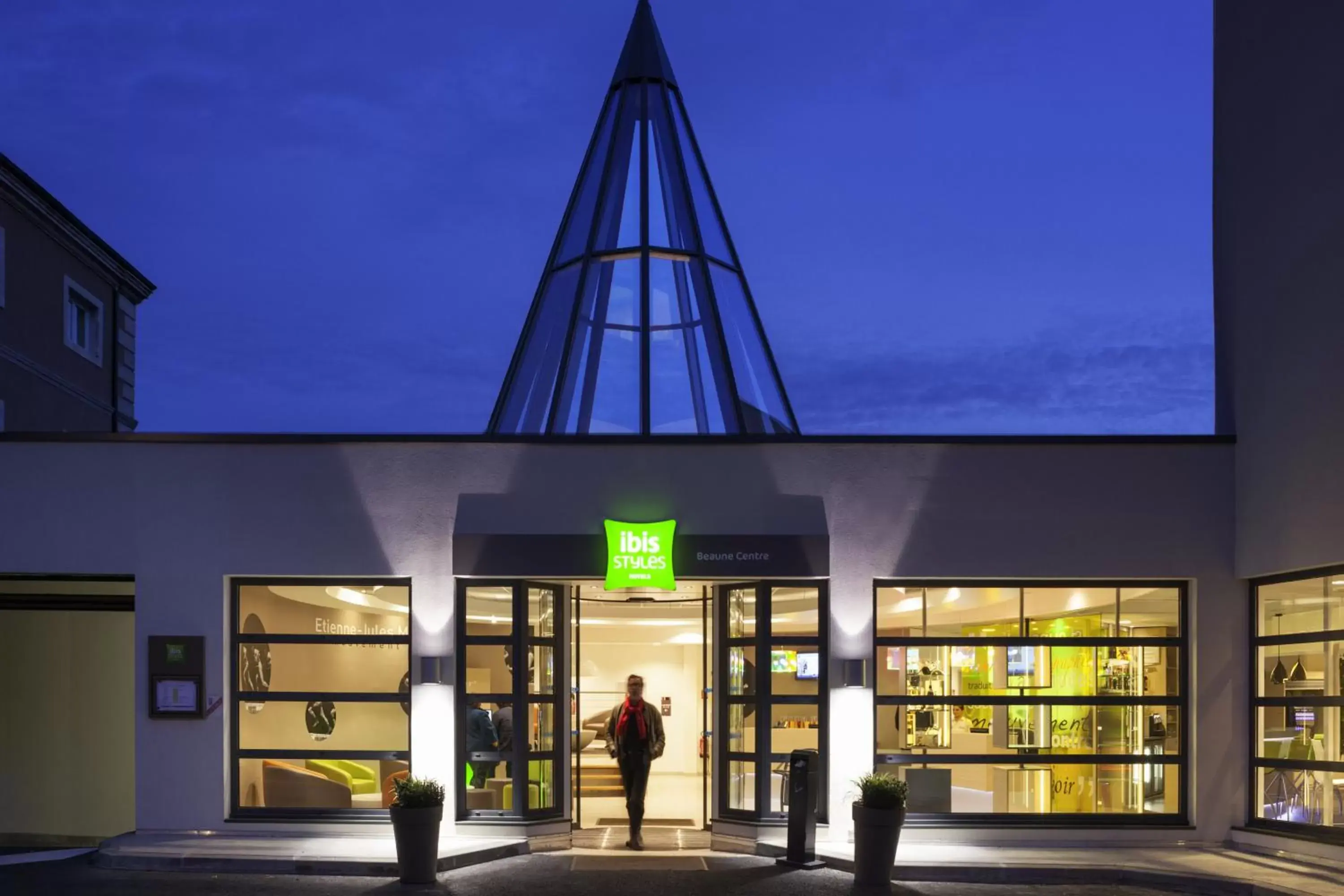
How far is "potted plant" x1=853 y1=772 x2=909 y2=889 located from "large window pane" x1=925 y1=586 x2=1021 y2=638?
2272 mm

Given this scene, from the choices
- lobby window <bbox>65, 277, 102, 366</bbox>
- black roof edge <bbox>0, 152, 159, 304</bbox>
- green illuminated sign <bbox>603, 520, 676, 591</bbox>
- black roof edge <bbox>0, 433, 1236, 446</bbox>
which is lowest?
green illuminated sign <bbox>603, 520, 676, 591</bbox>

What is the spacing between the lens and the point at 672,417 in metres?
16.2

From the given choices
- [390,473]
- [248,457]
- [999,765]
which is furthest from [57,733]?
[999,765]

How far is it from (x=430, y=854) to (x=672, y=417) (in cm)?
670

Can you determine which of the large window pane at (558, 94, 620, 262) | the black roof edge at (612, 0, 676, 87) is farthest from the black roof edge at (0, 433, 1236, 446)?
the black roof edge at (612, 0, 676, 87)

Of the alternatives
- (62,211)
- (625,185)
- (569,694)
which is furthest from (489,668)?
(62,211)

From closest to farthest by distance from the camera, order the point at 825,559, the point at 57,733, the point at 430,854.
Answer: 1. the point at 430,854
2. the point at 825,559
3. the point at 57,733

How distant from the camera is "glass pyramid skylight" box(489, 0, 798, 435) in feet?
52.7

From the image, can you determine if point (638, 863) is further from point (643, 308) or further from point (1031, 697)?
point (643, 308)

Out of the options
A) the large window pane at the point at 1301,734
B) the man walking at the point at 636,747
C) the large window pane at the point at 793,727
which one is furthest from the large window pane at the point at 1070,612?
the man walking at the point at 636,747

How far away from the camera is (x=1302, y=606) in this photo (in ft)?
40.5

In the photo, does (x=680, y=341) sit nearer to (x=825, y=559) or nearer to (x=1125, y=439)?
(x=825, y=559)

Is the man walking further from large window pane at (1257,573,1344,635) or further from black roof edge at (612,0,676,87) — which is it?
black roof edge at (612,0,676,87)

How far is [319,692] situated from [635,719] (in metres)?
3.29
